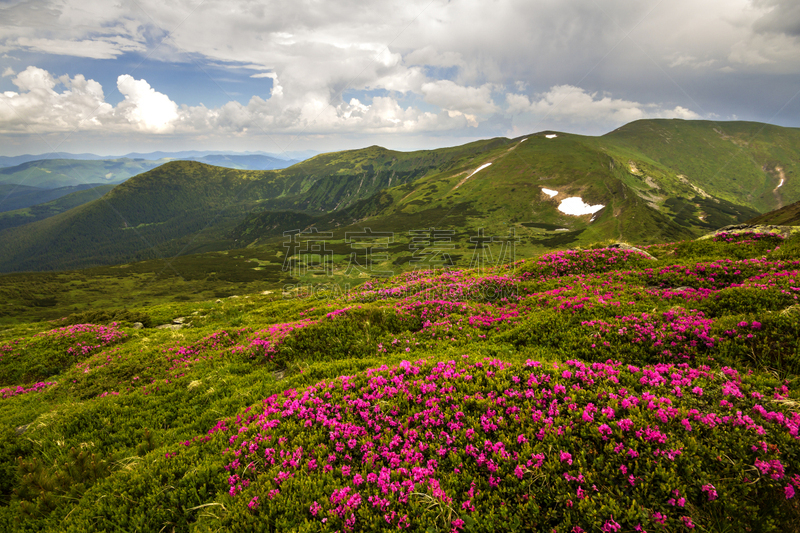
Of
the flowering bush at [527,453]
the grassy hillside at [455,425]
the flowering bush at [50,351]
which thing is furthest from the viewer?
the flowering bush at [50,351]

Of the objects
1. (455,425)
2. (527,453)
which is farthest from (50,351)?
(527,453)

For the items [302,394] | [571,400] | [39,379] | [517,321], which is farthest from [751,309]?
[39,379]

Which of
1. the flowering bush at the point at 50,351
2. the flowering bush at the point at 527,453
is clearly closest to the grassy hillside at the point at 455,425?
the flowering bush at the point at 527,453

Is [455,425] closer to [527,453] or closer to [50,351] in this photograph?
[527,453]

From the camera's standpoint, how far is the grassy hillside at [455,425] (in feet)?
17.2

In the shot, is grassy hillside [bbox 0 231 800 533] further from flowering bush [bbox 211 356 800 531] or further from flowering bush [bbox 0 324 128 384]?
flowering bush [bbox 0 324 128 384]

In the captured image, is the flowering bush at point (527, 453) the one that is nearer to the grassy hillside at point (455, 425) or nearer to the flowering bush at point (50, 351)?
the grassy hillside at point (455, 425)

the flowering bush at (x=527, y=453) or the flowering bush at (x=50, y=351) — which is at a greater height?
the flowering bush at (x=527, y=453)

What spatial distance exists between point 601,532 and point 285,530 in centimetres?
516

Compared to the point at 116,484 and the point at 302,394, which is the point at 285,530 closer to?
the point at 302,394

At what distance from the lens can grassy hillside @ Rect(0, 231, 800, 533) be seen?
5.24 meters

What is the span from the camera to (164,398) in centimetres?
1053

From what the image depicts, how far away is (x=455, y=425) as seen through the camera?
271 inches

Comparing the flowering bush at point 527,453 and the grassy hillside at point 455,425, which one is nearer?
the flowering bush at point 527,453
